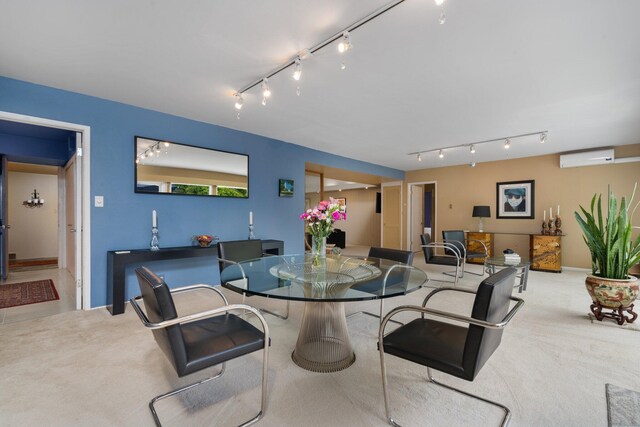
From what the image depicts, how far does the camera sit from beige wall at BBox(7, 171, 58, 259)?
6598 mm

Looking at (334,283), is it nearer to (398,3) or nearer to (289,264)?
(289,264)

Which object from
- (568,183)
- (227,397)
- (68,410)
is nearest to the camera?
(68,410)

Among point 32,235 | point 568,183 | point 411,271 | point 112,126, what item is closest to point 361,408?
point 411,271

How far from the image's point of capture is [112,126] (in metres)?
3.41

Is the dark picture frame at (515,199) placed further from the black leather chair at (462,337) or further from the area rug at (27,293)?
the area rug at (27,293)

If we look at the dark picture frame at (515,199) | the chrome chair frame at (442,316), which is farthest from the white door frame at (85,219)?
the dark picture frame at (515,199)

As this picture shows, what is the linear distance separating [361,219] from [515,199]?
5.02 meters

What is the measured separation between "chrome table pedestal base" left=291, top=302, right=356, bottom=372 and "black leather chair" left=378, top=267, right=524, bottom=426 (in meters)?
0.61

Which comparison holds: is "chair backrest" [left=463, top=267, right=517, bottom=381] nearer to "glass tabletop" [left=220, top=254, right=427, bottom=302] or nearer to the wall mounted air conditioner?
"glass tabletop" [left=220, top=254, right=427, bottom=302]

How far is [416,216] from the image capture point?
845cm

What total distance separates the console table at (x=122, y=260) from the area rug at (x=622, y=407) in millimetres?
3871

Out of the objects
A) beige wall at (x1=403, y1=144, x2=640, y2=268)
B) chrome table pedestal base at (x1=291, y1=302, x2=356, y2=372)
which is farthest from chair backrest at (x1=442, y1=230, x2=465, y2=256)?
chrome table pedestal base at (x1=291, y1=302, x2=356, y2=372)

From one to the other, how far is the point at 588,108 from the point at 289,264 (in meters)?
4.05

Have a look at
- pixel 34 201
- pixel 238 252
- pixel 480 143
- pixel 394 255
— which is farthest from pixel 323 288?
pixel 34 201
